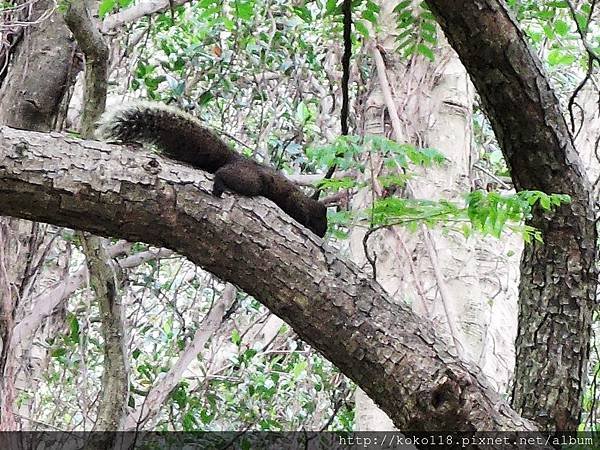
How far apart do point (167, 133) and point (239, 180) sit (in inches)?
9.8

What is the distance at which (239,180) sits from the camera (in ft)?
5.73

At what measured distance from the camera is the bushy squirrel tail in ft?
5.79

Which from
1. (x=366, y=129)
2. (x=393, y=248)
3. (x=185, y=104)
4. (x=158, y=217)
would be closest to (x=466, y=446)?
(x=158, y=217)

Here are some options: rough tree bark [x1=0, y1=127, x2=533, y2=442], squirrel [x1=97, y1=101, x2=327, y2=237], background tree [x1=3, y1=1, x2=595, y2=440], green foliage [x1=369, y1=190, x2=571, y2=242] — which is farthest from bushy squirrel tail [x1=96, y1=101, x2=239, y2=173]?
background tree [x1=3, y1=1, x2=595, y2=440]

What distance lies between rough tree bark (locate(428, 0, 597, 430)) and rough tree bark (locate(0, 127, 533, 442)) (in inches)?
14.4

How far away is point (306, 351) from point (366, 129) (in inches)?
47.7

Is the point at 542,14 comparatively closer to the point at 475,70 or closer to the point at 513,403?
the point at 475,70

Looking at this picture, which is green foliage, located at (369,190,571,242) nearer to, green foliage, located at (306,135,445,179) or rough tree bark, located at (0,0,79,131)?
green foliage, located at (306,135,445,179)

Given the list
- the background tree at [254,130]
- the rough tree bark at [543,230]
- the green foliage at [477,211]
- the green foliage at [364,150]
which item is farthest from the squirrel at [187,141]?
the background tree at [254,130]

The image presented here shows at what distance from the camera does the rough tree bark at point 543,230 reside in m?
1.99

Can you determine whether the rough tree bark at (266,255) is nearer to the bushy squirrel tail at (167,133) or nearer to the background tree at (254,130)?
the bushy squirrel tail at (167,133)

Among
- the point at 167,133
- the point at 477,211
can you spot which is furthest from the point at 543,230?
the point at 167,133

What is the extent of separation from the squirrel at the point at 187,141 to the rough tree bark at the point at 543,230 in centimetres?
59

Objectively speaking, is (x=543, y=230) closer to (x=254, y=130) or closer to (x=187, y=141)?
(x=187, y=141)
